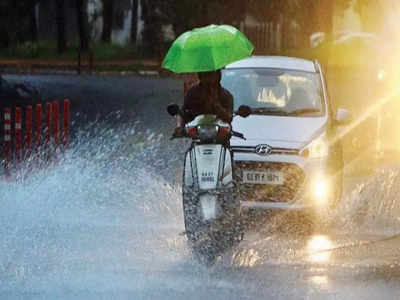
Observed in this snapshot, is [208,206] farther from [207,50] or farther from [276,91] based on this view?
[276,91]

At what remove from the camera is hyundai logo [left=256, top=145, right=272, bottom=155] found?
13.1m

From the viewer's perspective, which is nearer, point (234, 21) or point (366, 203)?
point (366, 203)

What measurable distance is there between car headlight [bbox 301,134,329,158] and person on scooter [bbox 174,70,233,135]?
1620 millimetres

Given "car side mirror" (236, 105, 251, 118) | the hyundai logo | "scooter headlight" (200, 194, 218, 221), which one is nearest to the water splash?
"scooter headlight" (200, 194, 218, 221)

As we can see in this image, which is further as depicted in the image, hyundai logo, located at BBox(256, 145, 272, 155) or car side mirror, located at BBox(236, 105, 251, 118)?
hyundai logo, located at BBox(256, 145, 272, 155)

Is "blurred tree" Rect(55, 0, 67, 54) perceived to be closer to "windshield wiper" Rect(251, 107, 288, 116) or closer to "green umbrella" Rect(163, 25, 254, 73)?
"windshield wiper" Rect(251, 107, 288, 116)

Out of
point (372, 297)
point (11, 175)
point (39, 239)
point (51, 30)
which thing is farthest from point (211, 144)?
point (51, 30)

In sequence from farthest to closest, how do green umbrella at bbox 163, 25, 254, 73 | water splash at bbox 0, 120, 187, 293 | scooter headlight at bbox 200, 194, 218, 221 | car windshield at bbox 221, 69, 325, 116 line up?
car windshield at bbox 221, 69, 325, 116 → green umbrella at bbox 163, 25, 254, 73 → scooter headlight at bbox 200, 194, 218, 221 → water splash at bbox 0, 120, 187, 293

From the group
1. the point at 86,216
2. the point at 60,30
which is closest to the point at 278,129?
the point at 86,216

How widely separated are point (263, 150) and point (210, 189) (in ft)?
6.44

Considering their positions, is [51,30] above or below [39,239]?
below

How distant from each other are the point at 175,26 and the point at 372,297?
197 ft

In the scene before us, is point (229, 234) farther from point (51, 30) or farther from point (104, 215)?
point (51, 30)

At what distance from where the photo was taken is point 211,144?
11414 mm
